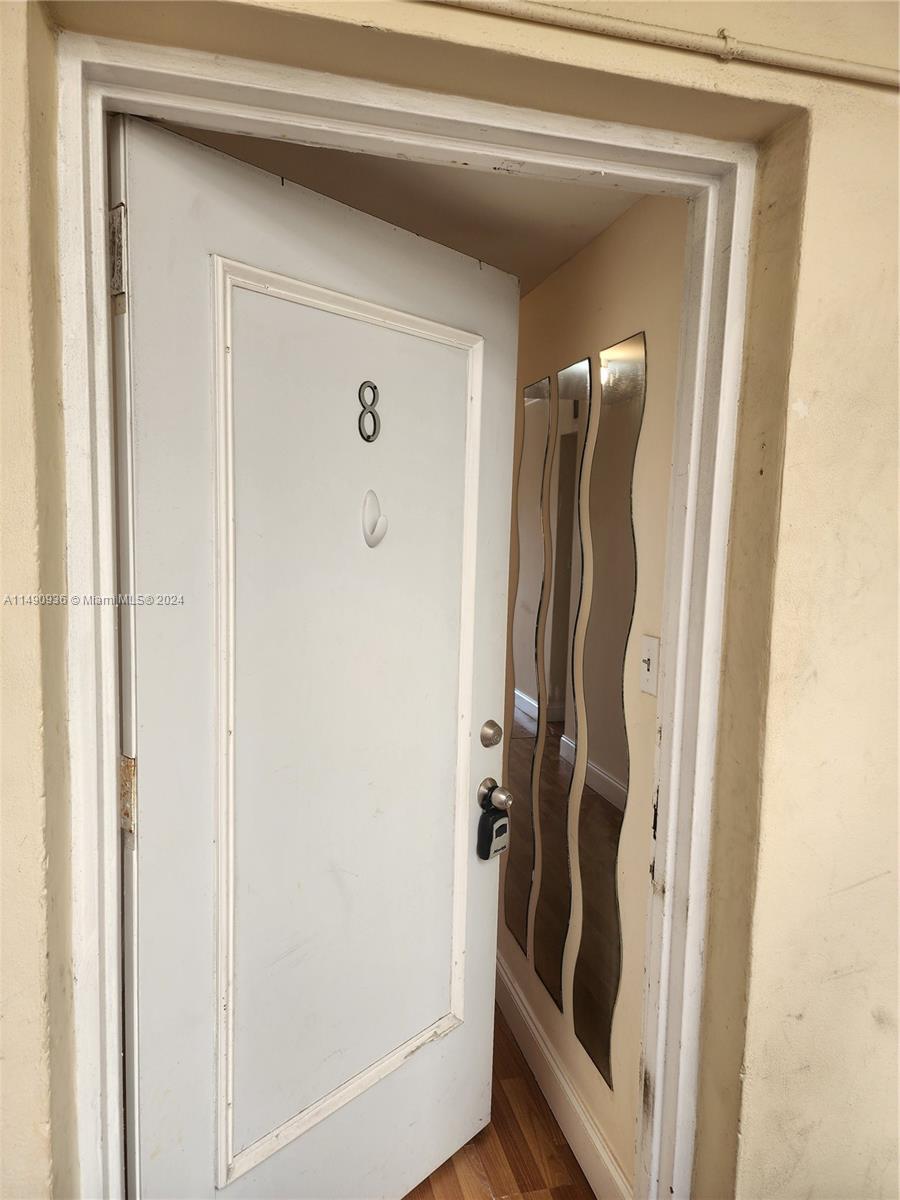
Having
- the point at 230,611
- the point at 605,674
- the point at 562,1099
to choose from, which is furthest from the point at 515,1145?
the point at 230,611

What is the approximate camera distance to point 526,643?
6.83 ft

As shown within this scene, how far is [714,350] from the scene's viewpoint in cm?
104

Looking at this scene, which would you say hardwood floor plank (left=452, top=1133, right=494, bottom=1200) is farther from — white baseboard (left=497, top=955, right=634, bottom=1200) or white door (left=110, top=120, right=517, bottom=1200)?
white baseboard (left=497, top=955, right=634, bottom=1200)

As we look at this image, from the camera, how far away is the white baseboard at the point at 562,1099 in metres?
1.48

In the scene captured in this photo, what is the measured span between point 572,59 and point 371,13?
0.24 m

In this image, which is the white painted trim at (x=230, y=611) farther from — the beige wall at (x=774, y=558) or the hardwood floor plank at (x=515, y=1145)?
the hardwood floor plank at (x=515, y=1145)

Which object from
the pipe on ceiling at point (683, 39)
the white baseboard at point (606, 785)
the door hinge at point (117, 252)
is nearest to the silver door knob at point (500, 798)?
the white baseboard at point (606, 785)

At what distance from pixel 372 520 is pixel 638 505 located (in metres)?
0.57

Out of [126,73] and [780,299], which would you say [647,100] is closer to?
[780,299]

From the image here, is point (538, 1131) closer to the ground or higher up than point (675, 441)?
closer to the ground

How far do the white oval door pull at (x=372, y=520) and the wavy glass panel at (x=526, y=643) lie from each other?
0.80 metres

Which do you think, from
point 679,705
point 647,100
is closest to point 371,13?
point 647,100

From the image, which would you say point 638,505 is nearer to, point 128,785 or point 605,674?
point 605,674

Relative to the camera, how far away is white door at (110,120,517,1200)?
3.18 ft
